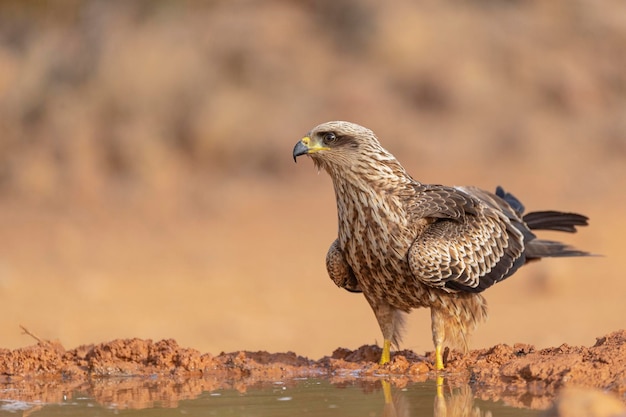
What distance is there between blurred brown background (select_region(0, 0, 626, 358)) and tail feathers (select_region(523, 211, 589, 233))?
7512 millimetres

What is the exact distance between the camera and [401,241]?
734cm

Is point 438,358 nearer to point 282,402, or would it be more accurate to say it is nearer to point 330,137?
point 282,402

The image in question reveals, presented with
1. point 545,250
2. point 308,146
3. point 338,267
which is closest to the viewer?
point 308,146

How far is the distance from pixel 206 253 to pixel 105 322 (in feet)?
12.5

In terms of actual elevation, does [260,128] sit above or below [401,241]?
above

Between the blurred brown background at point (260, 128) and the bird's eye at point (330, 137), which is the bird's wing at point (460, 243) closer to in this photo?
the bird's eye at point (330, 137)

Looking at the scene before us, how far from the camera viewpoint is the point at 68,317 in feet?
51.0

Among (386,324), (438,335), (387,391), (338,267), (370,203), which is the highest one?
(370,203)

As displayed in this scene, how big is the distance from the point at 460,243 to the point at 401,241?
1.48 feet

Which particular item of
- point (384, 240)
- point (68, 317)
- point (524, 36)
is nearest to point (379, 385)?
point (384, 240)

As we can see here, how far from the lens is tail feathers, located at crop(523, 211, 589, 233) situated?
889cm

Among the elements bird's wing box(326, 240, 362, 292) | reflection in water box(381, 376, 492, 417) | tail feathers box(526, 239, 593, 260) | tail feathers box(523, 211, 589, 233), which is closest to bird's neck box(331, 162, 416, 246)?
bird's wing box(326, 240, 362, 292)

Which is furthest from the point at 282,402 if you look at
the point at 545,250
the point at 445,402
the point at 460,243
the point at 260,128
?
the point at 260,128

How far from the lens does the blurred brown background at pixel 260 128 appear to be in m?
18.2
